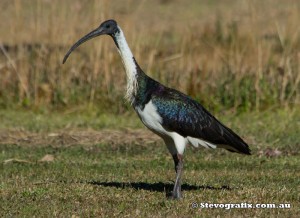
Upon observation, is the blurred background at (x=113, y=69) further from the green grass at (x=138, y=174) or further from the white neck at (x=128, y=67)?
Result: the white neck at (x=128, y=67)

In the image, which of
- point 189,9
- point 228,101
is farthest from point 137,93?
point 189,9

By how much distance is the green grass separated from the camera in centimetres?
712

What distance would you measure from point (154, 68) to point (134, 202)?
6584 mm

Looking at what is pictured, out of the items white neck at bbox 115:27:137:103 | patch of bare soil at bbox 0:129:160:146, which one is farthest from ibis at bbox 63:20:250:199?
patch of bare soil at bbox 0:129:160:146

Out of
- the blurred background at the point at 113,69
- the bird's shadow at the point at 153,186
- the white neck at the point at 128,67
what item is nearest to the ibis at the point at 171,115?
the white neck at the point at 128,67

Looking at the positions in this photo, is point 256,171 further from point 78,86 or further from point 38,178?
A: point 78,86

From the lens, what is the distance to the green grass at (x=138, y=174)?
7.12m

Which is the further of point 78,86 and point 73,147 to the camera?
point 78,86

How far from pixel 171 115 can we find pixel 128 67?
22.1 inches

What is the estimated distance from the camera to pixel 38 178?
8836 mm

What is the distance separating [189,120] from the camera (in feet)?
25.2

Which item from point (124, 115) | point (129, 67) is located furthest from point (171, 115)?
point (124, 115)

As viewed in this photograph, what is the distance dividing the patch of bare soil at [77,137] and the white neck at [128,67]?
350cm

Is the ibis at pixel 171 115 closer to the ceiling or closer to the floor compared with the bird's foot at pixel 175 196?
closer to the ceiling
